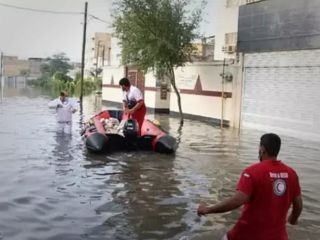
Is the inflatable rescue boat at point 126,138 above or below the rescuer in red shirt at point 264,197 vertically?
below

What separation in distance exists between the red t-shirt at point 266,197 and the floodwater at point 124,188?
267cm

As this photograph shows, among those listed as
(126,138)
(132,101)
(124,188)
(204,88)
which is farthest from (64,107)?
(204,88)

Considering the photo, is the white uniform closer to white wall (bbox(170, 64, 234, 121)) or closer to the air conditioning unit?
white wall (bbox(170, 64, 234, 121))

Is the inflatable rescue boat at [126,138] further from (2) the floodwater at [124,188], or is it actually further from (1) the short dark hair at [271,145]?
(1) the short dark hair at [271,145]

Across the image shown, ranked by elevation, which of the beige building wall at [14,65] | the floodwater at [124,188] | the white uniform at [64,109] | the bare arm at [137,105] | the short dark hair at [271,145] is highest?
the beige building wall at [14,65]

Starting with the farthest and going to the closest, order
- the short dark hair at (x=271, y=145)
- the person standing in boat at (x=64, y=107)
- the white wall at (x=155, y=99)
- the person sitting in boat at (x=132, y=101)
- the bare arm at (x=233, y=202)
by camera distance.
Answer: the white wall at (x=155, y=99) < the person standing in boat at (x=64, y=107) < the person sitting in boat at (x=132, y=101) < the short dark hair at (x=271, y=145) < the bare arm at (x=233, y=202)

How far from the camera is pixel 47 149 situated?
15648 mm

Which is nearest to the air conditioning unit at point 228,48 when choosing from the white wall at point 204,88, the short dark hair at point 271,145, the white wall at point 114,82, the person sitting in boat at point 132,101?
the white wall at point 114,82

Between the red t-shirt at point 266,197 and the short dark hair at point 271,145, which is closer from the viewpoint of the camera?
the red t-shirt at point 266,197

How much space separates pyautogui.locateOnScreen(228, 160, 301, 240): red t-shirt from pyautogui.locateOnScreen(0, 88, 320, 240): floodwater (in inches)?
105

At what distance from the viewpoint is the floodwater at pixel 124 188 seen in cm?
778

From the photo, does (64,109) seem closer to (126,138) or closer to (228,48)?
(126,138)

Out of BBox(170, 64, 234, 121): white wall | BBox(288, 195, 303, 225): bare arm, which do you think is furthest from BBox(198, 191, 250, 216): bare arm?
BBox(170, 64, 234, 121): white wall

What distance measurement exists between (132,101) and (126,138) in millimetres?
973
